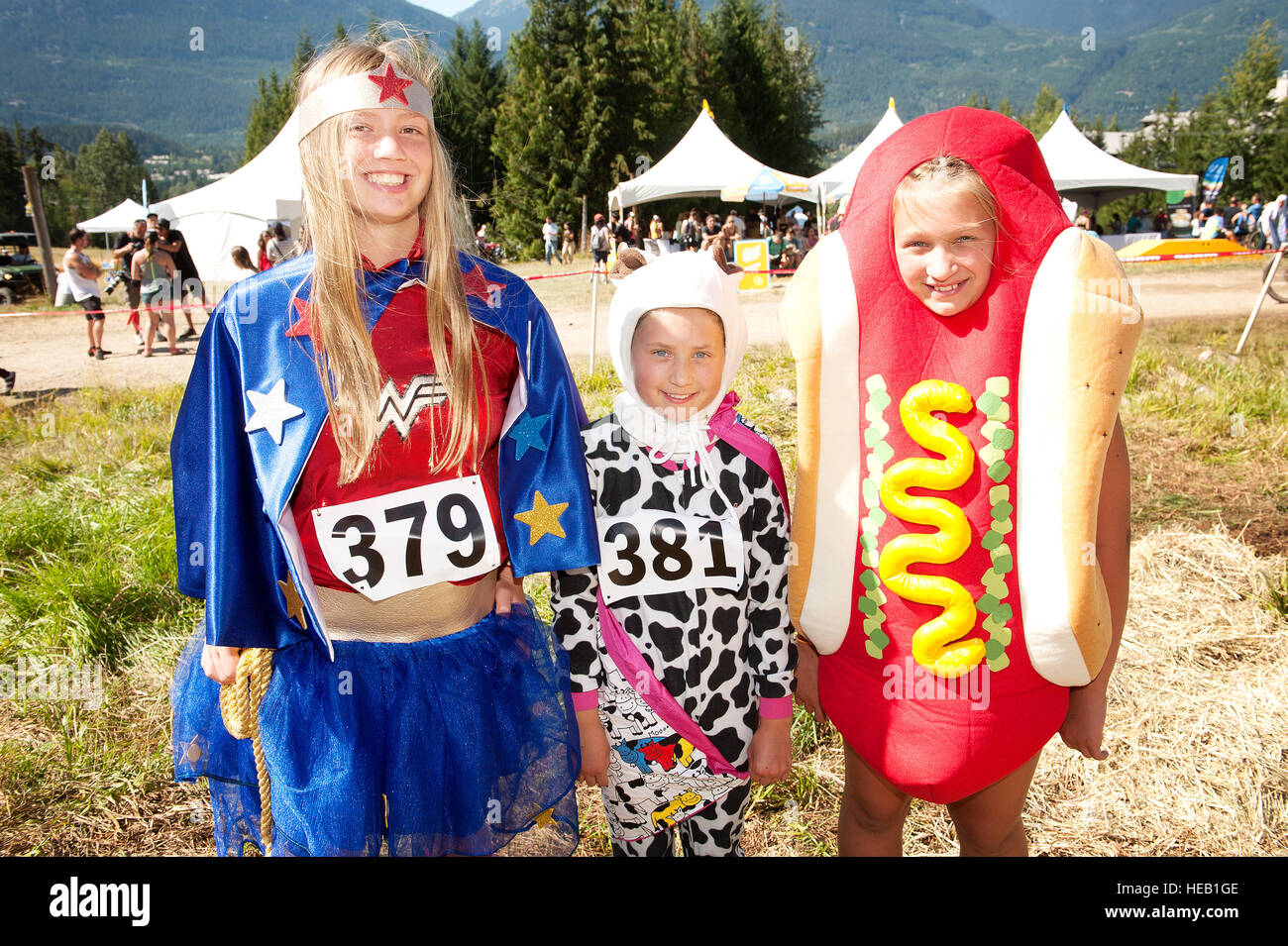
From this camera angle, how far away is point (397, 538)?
176 centimetres

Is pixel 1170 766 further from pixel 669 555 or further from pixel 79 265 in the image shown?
pixel 79 265

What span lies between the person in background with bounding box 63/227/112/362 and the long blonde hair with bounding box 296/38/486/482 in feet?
34.7

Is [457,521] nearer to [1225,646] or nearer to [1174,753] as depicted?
[1174,753]

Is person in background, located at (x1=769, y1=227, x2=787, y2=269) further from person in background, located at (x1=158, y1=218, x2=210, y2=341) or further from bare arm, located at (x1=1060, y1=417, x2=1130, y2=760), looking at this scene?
bare arm, located at (x1=1060, y1=417, x2=1130, y2=760)

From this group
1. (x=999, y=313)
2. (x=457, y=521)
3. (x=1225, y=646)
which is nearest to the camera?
(x=999, y=313)

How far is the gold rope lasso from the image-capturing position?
1.74 metres

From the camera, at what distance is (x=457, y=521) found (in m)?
1.82

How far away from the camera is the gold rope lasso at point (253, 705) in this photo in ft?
5.71

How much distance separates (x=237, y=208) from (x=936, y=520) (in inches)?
660

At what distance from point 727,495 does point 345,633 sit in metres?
0.89

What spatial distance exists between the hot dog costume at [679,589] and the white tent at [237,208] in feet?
48.3
